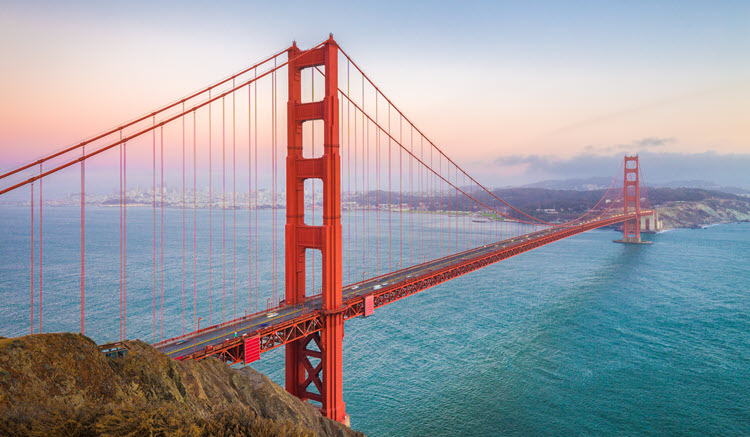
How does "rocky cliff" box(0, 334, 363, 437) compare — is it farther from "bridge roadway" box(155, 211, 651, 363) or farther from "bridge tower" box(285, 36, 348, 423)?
"bridge tower" box(285, 36, 348, 423)

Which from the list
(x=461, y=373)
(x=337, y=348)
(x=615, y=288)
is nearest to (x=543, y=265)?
(x=615, y=288)

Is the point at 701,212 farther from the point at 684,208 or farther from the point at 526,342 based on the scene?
the point at 526,342

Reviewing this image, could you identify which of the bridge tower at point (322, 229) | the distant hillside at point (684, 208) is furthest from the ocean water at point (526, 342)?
the distant hillside at point (684, 208)

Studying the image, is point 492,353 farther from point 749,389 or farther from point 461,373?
point 749,389

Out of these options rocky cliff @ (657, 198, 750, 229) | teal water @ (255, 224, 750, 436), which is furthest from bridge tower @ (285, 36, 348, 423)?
rocky cliff @ (657, 198, 750, 229)

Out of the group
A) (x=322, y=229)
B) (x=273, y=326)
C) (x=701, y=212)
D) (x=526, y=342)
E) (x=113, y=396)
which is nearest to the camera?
(x=113, y=396)

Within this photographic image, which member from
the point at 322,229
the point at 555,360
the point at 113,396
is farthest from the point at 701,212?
the point at 113,396

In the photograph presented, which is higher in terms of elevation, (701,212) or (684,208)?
(684,208)
